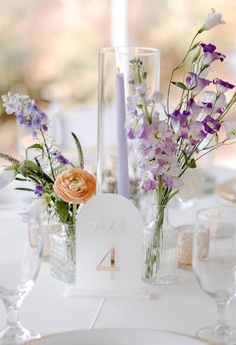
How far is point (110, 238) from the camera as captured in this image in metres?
1.44

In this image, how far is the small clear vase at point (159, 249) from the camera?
1.50 meters

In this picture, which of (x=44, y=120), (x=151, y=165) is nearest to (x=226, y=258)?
(x=151, y=165)

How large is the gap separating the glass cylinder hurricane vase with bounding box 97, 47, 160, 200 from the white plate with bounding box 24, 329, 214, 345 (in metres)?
0.39

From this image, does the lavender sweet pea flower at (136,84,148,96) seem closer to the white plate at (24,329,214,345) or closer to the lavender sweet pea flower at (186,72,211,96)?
the lavender sweet pea flower at (186,72,211,96)

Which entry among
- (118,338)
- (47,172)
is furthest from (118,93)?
(118,338)

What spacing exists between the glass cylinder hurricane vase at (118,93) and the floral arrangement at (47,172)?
8cm

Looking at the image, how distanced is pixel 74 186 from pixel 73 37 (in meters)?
4.69

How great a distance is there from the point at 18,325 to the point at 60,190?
26 centimetres

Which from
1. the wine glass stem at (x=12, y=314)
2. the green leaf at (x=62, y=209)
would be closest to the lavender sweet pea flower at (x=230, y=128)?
the green leaf at (x=62, y=209)

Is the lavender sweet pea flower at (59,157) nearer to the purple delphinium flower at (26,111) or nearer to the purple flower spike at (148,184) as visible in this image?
the purple delphinium flower at (26,111)

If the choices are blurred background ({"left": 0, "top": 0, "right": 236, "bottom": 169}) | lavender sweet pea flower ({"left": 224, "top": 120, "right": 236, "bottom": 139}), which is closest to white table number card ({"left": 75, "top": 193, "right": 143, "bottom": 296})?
lavender sweet pea flower ({"left": 224, "top": 120, "right": 236, "bottom": 139})

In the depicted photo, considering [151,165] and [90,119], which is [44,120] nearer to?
[151,165]

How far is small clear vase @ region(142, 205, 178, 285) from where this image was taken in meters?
1.50

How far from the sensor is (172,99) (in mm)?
6223
